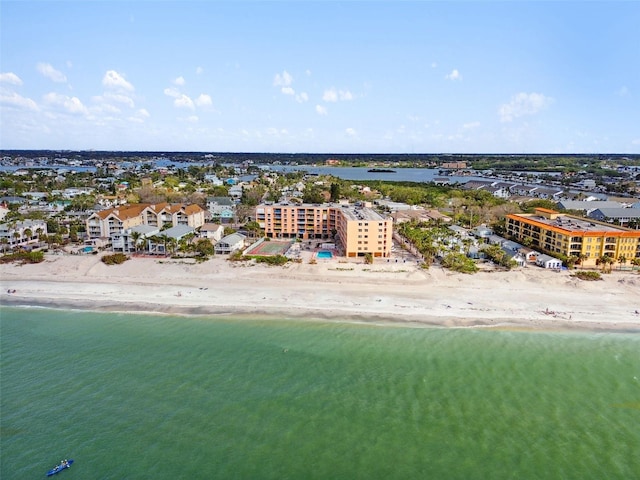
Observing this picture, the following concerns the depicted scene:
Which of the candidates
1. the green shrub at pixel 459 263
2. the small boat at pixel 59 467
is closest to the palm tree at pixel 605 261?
the green shrub at pixel 459 263

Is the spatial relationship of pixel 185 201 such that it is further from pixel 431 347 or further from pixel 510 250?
pixel 431 347

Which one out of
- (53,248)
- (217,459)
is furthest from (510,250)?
(53,248)

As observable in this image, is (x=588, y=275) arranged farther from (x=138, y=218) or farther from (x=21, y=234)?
(x=21, y=234)

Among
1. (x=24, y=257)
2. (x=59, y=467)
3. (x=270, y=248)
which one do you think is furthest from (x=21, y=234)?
(x=59, y=467)

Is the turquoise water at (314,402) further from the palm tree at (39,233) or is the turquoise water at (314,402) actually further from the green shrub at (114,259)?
the palm tree at (39,233)

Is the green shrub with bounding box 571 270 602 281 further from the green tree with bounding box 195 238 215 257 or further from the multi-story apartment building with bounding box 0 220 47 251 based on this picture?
the multi-story apartment building with bounding box 0 220 47 251

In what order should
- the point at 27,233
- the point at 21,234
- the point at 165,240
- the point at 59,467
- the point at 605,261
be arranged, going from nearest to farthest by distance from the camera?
the point at 59,467 < the point at 605,261 < the point at 165,240 < the point at 21,234 < the point at 27,233

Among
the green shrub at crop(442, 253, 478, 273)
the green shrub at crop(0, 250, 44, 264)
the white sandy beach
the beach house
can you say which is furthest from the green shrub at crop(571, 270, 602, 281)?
the green shrub at crop(0, 250, 44, 264)
